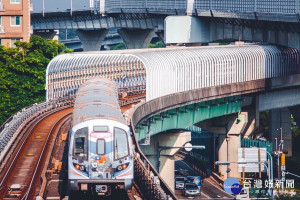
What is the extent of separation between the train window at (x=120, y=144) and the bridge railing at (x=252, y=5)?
110ft

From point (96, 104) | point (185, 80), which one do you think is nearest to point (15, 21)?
point (185, 80)

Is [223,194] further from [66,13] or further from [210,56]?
[66,13]

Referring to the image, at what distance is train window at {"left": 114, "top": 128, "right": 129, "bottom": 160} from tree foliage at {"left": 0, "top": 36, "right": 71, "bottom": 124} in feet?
172

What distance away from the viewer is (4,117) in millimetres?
90250

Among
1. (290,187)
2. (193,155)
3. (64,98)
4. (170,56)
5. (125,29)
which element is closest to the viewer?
(170,56)

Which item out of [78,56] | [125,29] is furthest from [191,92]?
[125,29]

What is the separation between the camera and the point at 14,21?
114 meters

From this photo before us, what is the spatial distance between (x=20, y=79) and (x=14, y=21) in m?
22.6

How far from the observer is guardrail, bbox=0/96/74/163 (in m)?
47.7

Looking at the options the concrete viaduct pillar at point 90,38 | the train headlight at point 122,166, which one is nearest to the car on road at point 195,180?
the train headlight at point 122,166

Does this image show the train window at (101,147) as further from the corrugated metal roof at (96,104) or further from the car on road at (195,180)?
the car on road at (195,180)

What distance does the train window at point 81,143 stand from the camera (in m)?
38.3

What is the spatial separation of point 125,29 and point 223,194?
4826cm

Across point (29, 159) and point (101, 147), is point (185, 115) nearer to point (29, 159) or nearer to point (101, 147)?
point (29, 159)
